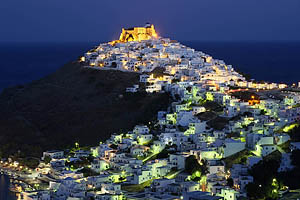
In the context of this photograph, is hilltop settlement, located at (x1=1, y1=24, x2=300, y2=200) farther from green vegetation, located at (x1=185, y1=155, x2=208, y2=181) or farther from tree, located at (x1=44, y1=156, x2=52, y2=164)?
tree, located at (x1=44, y1=156, x2=52, y2=164)

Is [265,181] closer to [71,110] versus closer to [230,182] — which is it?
[230,182]

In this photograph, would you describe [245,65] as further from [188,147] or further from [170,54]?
[188,147]

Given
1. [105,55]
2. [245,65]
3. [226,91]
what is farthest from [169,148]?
[245,65]

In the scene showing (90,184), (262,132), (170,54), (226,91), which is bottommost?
(90,184)

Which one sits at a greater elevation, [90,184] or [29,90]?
[29,90]

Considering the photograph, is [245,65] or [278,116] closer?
[278,116]

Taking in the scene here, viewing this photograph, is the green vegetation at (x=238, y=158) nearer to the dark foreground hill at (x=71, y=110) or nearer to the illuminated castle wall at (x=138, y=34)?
the dark foreground hill at (x=71, y=110)

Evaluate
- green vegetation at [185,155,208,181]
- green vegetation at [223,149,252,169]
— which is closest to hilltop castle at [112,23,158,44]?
green vegetation at [223,149,252,169]

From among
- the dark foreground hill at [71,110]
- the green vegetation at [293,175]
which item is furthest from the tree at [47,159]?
the green vegetation at [293,175]
